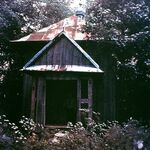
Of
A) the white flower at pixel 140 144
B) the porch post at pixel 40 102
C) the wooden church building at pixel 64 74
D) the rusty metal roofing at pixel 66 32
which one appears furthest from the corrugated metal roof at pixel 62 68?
the white flower at pixel 140 144

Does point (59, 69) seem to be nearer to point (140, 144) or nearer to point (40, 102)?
point (40, 102)

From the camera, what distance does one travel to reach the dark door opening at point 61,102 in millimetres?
20250

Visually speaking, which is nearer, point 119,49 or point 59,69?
point 59,69

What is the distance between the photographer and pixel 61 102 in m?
20.7

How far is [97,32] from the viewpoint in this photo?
647 inches

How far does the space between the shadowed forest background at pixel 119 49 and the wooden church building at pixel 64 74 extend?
741 millimetres

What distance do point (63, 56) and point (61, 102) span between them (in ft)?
20.6

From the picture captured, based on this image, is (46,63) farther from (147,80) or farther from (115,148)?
(115,148)

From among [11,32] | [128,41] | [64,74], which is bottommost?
[64,74]

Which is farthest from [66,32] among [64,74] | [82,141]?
[82,141]

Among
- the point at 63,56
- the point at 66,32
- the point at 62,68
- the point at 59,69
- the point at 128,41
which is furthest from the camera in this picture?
the point at 66,32

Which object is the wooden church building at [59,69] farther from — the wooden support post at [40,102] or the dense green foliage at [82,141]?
the dense green foliage at [82,141]

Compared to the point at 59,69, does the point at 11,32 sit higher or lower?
higher

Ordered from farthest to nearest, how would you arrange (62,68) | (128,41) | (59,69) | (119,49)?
(119,49) → (128,41) → (62,68) → (59,69)
